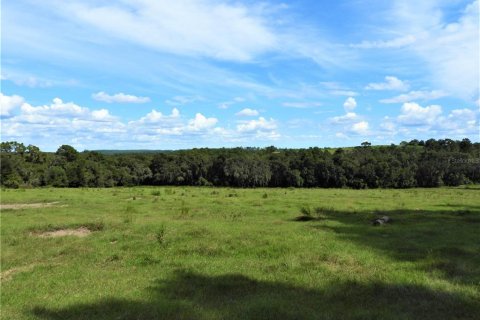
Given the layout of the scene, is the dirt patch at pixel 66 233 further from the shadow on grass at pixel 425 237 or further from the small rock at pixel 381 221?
the small rock at pixel 381 221

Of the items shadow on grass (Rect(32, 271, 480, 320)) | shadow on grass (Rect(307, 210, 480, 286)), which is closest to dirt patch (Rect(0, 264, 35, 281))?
shadow on grass (Rect(32, 271, 480, 320))

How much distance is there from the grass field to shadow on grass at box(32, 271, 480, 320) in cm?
2

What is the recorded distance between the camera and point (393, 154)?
109 m

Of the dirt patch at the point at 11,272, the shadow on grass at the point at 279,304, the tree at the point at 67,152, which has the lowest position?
the dirt patch at the point at 11,272

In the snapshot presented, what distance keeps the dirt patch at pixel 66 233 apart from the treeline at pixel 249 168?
230ft

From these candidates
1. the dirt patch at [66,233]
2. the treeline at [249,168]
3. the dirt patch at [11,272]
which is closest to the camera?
the dirt patch at [11,272]

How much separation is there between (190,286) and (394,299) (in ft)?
16.8

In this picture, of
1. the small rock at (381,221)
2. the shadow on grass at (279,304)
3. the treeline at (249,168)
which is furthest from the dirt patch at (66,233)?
the treeline at (249,168)

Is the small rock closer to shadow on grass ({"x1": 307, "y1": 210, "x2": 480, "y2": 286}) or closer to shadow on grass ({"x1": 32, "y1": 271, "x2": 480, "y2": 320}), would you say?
shadow on grass ({"x1": 307, "y1": 210, "x2": 480, "y2": 286})

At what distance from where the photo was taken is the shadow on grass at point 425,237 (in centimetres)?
1262

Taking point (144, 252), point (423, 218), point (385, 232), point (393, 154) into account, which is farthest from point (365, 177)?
point (144, 252)

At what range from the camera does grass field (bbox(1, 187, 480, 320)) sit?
30.2ft

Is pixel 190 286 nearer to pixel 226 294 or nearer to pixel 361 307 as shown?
pixel 226 294

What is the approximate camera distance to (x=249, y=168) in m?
105
